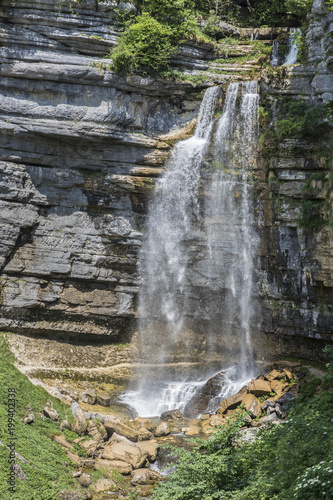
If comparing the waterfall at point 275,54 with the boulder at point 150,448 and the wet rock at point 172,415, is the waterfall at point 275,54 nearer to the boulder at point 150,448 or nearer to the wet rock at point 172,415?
the wet rock at point 172,415

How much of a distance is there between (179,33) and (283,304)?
1273 cm

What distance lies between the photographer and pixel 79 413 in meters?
14.1

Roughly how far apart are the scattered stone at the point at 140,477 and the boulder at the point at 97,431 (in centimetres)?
206

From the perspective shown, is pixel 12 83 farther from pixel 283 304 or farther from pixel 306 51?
pixel 283 304

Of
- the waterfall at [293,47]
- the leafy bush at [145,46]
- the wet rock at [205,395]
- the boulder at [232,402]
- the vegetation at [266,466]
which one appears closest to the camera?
the vegetation at [266,466]

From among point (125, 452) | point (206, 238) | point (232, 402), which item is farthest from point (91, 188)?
point (125, 452)

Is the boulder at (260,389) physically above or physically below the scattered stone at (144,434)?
above

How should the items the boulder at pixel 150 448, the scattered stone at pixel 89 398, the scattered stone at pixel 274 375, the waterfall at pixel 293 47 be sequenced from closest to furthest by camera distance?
the boulder at pixel 150 448 < the scattered stone at pixel 89 398 < the scattered stone at pixel 274 375 < the waterfall at pixel 293 47

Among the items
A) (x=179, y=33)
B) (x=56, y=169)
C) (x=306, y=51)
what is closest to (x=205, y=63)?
(x=179, y=33)

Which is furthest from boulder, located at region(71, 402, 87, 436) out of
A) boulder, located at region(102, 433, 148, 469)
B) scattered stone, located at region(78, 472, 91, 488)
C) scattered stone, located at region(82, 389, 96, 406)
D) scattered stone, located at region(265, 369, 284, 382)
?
scattered stone, located at region(265, 369, 284, 382)

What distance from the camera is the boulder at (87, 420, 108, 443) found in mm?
13359

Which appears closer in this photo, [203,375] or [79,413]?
[79,413]

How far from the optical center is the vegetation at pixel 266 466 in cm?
746

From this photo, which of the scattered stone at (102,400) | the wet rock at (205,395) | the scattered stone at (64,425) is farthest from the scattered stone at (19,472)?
the wet rock at (205,395)
